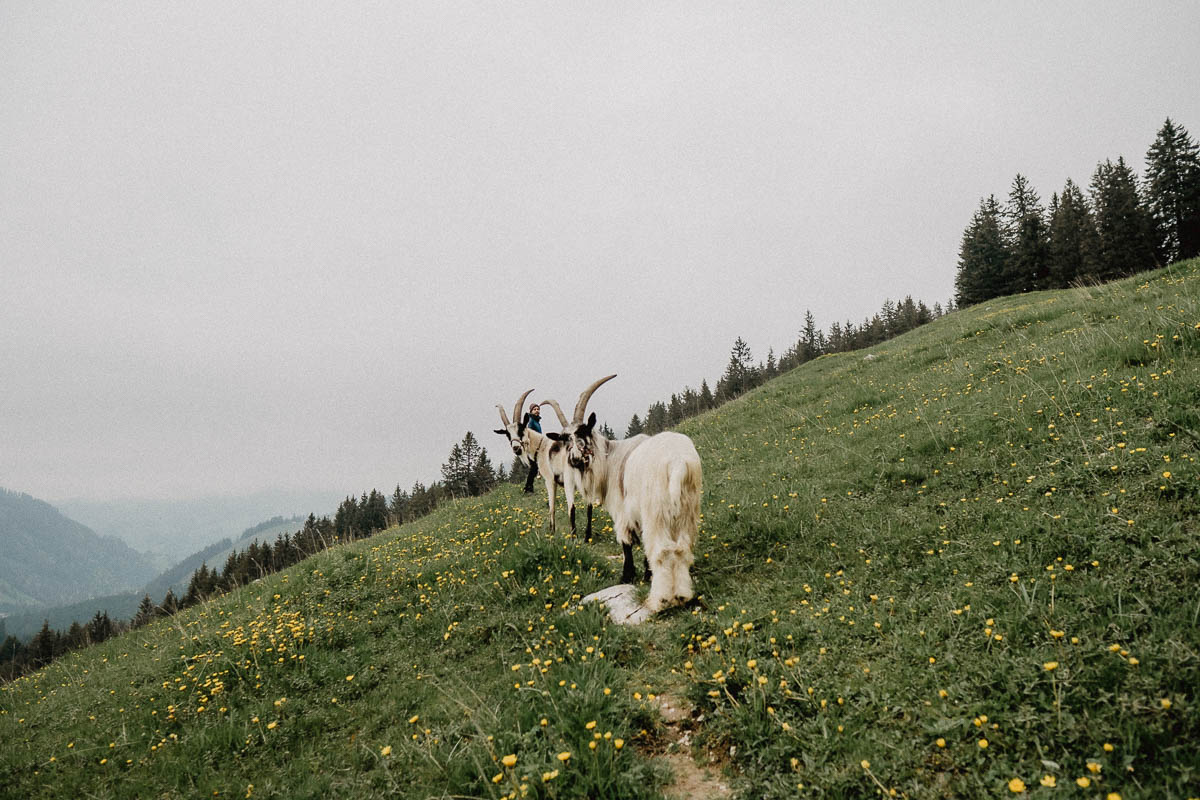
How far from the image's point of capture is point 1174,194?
1692 inches

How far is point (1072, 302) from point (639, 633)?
22.1 m

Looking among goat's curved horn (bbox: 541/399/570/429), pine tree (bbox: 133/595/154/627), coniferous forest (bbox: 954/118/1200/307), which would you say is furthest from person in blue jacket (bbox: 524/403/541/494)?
coniferous forest (bbox: 954/118/1200/307)

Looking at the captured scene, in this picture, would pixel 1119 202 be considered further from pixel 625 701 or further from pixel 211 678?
pixel 211 678

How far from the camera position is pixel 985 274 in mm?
56719

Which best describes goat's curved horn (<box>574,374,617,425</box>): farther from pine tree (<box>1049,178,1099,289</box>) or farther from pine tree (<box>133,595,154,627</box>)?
pine tree (<box>1049,178,1099,289</box>)

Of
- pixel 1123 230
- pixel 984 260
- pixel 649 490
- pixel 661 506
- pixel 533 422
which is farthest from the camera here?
pixel 984 260

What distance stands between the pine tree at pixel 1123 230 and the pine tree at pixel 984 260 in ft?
28.8

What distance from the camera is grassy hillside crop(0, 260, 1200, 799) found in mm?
3357

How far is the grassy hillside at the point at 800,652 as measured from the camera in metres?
3.36

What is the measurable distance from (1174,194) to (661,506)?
64720 mm

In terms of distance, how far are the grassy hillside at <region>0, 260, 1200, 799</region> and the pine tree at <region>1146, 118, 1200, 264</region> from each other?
51817mm

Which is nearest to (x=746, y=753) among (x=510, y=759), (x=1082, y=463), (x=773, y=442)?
(x=510, y=759)

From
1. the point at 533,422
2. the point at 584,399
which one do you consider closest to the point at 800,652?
the point at 584,399

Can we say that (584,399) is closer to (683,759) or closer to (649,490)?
(649,490)
